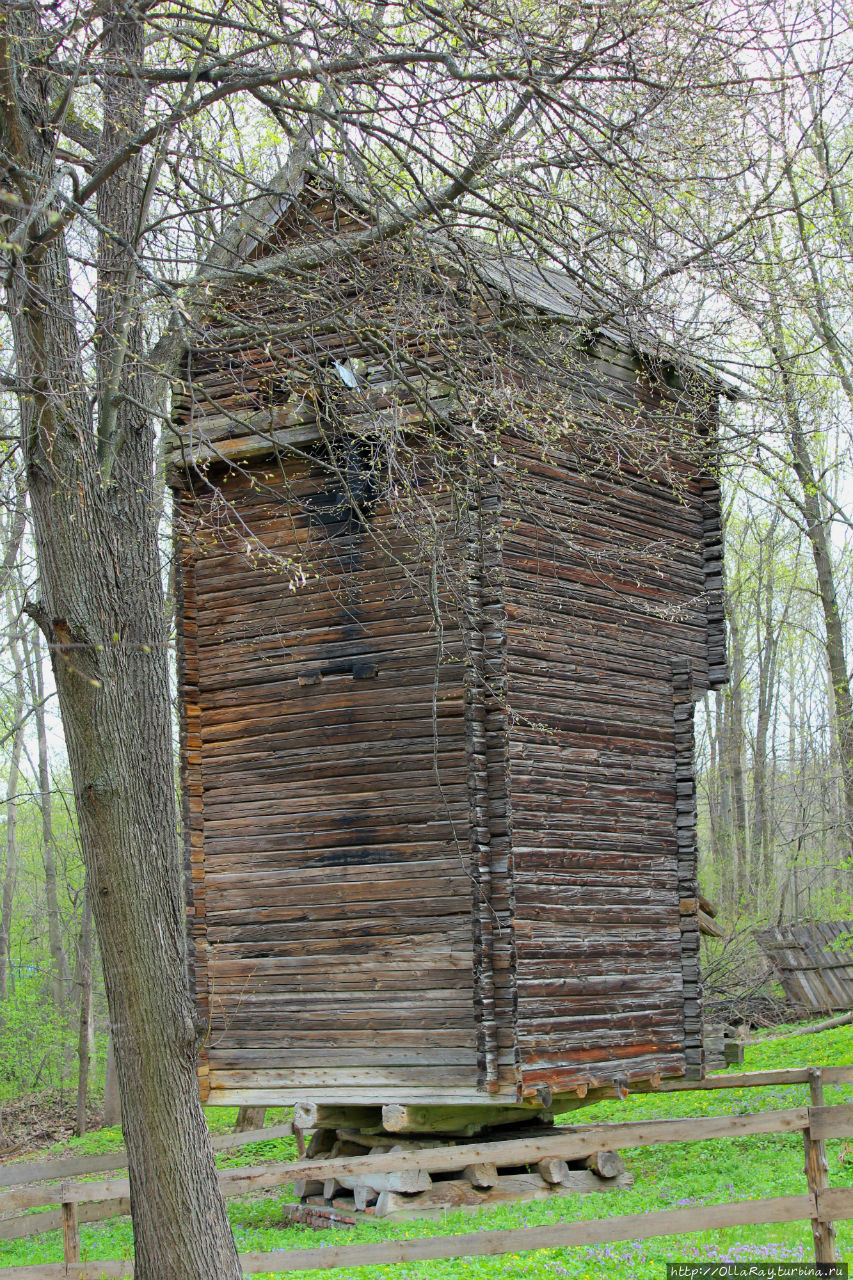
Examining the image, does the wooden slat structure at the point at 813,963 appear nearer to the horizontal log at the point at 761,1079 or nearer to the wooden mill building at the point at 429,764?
the horizontal log at the point at 761,1079

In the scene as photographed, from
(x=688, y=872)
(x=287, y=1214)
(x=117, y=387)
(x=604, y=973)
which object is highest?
(x=117, y=387)

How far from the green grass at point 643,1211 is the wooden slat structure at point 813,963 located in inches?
169

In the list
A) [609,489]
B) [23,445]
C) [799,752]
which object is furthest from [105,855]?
[799,752]

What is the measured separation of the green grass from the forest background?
13.6 feet

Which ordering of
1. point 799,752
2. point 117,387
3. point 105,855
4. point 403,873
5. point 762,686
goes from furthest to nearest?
1. point 799,752
2. point 762,686
3. point 403,873
4. point 117,387
5. point 105,855

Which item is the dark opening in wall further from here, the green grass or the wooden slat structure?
the wooden slat structure

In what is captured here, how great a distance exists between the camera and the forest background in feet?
25.5

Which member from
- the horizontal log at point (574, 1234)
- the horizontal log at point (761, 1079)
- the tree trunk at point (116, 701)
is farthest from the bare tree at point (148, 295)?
the horizontal log at point (761, 1079)

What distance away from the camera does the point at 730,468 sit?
15.2 m

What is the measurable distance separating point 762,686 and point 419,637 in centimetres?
2258

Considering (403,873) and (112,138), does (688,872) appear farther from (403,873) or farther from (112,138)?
(112,138)

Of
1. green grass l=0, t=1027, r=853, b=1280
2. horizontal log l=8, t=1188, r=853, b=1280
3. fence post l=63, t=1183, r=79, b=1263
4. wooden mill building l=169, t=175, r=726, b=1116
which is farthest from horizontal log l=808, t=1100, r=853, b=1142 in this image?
fence post l=63, t=1183, r=79, b=1263

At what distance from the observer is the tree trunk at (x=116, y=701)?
6.25 meters

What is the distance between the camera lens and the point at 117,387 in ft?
23.3
